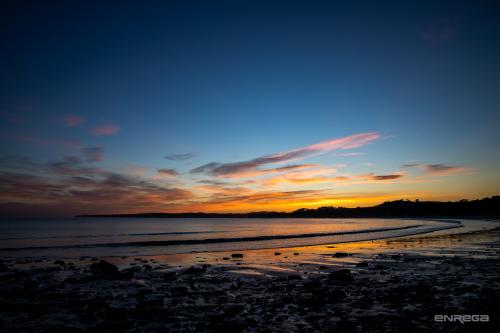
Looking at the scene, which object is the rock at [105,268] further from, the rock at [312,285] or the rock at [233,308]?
the rock at [312,285]

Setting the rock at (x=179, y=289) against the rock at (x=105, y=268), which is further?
the rock at (x=105, y=268)

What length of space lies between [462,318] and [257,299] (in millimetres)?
6372

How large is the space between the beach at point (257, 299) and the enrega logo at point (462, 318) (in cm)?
2

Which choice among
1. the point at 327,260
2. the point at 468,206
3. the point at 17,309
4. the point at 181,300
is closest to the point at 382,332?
the point at 181,300

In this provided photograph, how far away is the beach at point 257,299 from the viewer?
8.76m

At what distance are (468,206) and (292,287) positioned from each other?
184 meters

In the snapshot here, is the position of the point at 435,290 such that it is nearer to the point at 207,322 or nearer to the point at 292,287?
the point at 292,287

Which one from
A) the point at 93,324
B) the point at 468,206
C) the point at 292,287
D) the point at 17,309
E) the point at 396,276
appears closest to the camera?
the point at 93,324

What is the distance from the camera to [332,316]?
9.33 metres

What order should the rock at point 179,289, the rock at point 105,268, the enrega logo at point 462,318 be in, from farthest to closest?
1. the rock at point 105,268
2. the rock at point 179,289
3. the enrega logo at point 462,318

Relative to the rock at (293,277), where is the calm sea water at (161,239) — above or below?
below

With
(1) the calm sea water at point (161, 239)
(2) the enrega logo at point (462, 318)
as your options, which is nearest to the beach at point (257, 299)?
(2) the enrega logo at point (462, 318)

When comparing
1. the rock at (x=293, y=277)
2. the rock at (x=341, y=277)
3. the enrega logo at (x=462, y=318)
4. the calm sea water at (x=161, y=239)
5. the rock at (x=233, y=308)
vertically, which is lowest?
the calm sea water at (x=161, y=239)

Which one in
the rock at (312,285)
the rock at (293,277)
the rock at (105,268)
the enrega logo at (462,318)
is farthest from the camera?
the rock at (105,268)
